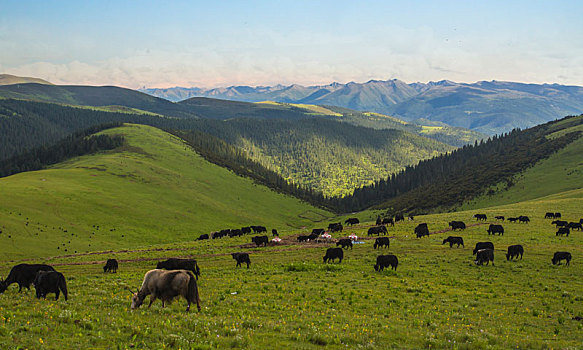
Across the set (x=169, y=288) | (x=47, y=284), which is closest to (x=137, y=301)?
(x=169, y=288)

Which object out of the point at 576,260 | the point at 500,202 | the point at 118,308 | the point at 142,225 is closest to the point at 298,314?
the point at 118,308

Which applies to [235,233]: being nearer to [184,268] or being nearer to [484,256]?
[184,268]

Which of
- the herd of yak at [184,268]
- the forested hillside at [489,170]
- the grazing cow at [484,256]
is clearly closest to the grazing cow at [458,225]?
the herd of yak at [184,268]

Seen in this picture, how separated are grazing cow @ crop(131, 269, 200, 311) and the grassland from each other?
1.98 ft

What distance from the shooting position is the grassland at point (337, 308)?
13.5 m

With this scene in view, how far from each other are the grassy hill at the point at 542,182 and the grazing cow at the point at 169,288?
4392 inches

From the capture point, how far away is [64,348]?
1132 cm

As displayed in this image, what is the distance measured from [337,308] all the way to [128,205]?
98.8 m

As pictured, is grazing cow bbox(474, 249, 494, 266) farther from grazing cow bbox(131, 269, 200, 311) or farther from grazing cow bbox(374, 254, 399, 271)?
grazing cow bbox(131, 269, 200, 311)

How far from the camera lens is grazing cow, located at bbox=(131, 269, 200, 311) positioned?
59.6 feet

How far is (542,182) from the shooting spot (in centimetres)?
11538

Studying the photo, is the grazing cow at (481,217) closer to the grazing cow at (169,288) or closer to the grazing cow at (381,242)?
the grazing cow at (381,242)

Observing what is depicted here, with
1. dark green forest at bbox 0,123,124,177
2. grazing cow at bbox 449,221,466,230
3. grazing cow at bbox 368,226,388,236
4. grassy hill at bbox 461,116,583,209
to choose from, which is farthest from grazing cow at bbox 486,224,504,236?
dark green forest at bbox 0,123,124,177

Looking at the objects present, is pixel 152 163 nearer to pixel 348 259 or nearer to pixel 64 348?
pixel 348 259
